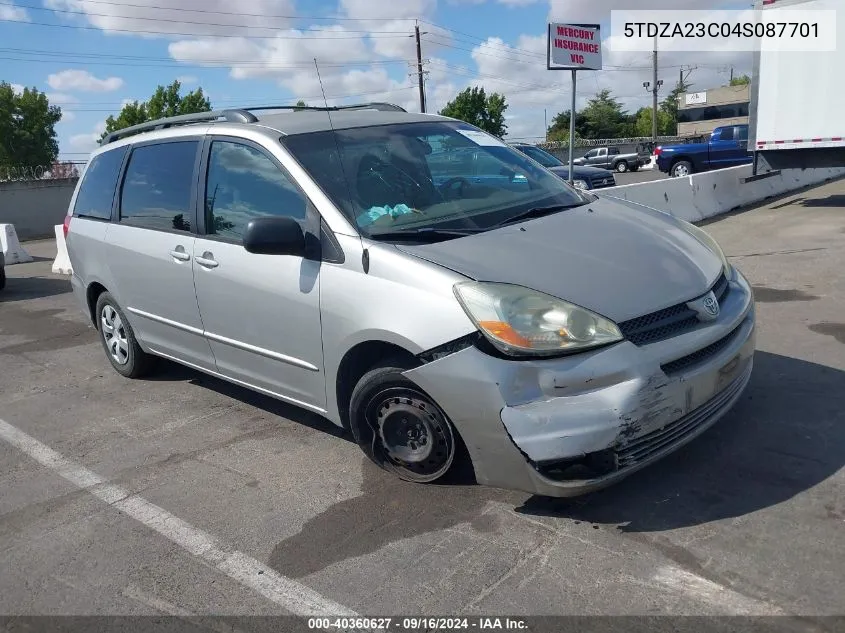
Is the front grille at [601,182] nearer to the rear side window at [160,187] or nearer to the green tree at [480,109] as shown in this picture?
the rear side window at [160,187]

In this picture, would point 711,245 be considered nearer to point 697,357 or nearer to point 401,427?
point 697,357

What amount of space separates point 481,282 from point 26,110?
5606cm

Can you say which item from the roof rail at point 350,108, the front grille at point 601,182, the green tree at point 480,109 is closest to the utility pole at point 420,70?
the green tree at point 480,109

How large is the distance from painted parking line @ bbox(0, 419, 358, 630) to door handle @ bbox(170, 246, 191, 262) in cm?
136

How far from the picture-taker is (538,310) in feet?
10.4

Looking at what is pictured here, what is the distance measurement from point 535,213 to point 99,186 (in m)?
3.67

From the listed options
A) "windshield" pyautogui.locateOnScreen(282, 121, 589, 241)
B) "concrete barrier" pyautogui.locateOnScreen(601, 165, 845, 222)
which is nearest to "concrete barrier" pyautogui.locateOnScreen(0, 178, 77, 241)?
"concrete barrier" pyautogui.locateOnScreen(601, 165, 845, 222)

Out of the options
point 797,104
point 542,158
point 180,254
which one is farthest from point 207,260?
point 542,158

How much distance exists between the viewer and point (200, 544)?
133 inches

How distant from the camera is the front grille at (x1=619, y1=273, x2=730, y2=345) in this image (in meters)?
3.18

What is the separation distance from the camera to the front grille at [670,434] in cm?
310

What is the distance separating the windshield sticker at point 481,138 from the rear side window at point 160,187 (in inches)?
68.3

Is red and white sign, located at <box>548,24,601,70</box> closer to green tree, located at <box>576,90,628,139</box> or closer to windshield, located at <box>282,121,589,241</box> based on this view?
windshield, located at <box>282,121,589,241</box>

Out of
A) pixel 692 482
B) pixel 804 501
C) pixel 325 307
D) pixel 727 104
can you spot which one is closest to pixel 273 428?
pixel 325 307
